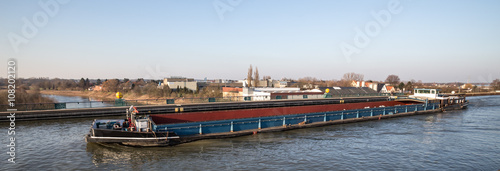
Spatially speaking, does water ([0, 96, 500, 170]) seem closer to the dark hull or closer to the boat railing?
the dark hull

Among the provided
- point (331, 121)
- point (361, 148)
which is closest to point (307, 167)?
point (361, 148)

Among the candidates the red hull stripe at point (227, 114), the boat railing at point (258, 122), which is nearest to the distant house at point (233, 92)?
the red hull stripe at point (227, 114)

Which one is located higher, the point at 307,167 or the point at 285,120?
the point at 285,120

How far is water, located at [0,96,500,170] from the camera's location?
1332 centimetres

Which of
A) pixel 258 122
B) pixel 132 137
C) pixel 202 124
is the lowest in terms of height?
pixel 132 137

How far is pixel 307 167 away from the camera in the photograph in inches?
522

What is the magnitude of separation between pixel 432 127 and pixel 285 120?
14.5 m

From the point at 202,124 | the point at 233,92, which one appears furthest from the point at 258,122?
the point at 233,92

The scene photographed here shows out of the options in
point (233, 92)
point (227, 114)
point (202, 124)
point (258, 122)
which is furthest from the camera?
point (233, 92)

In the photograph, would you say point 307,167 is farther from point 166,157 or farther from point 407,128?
point 407,128

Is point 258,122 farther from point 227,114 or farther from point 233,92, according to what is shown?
point 233,92

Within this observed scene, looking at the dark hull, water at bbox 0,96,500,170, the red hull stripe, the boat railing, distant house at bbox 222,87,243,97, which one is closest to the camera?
water at bbox 0,96,500,170

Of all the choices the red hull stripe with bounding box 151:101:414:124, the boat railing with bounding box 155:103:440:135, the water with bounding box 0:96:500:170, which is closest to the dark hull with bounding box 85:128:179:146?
the water with bounding box 0:96:500:170

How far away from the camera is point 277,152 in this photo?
1547cm
